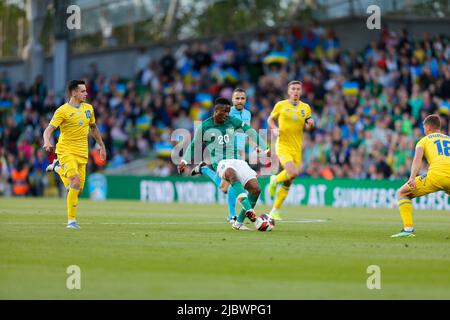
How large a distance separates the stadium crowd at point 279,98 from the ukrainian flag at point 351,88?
0.03 meters

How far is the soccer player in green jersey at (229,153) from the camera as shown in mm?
15844

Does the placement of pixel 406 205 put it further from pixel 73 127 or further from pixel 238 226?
pixel 73 127

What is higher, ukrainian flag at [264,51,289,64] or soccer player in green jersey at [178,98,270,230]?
ukrainian flag at [264,51,289,64]

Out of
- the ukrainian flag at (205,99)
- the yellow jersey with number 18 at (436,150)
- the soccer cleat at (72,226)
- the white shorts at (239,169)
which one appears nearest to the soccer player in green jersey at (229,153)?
the white shorts at (239,169)

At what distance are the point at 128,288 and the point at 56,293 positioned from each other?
2.17 ft

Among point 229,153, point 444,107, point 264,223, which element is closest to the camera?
point 264,223

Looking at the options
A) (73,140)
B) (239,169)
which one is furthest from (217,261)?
(73,140)

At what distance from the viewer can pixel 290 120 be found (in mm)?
20078

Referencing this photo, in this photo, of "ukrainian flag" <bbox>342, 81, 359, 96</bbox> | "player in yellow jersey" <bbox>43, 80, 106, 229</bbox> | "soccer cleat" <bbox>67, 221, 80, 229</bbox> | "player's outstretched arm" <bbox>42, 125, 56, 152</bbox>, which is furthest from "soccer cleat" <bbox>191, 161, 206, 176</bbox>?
"ukrainian flag" <bbox>342, 81, 359, 96</bbox>

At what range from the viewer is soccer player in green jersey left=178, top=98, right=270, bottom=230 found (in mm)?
15844

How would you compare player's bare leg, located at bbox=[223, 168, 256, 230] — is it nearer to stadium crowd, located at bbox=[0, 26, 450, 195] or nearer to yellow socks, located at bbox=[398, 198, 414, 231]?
yellow socks, located at bbox=[398, 198, 414, 231]

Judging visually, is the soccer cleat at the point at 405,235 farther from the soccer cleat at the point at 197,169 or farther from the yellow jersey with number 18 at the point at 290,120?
the yellow jersey with number 18 at the point at 290,120

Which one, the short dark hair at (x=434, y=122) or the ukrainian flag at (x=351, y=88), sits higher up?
the ukrainian flag at (x=351, y=88)

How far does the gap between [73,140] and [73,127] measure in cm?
22
